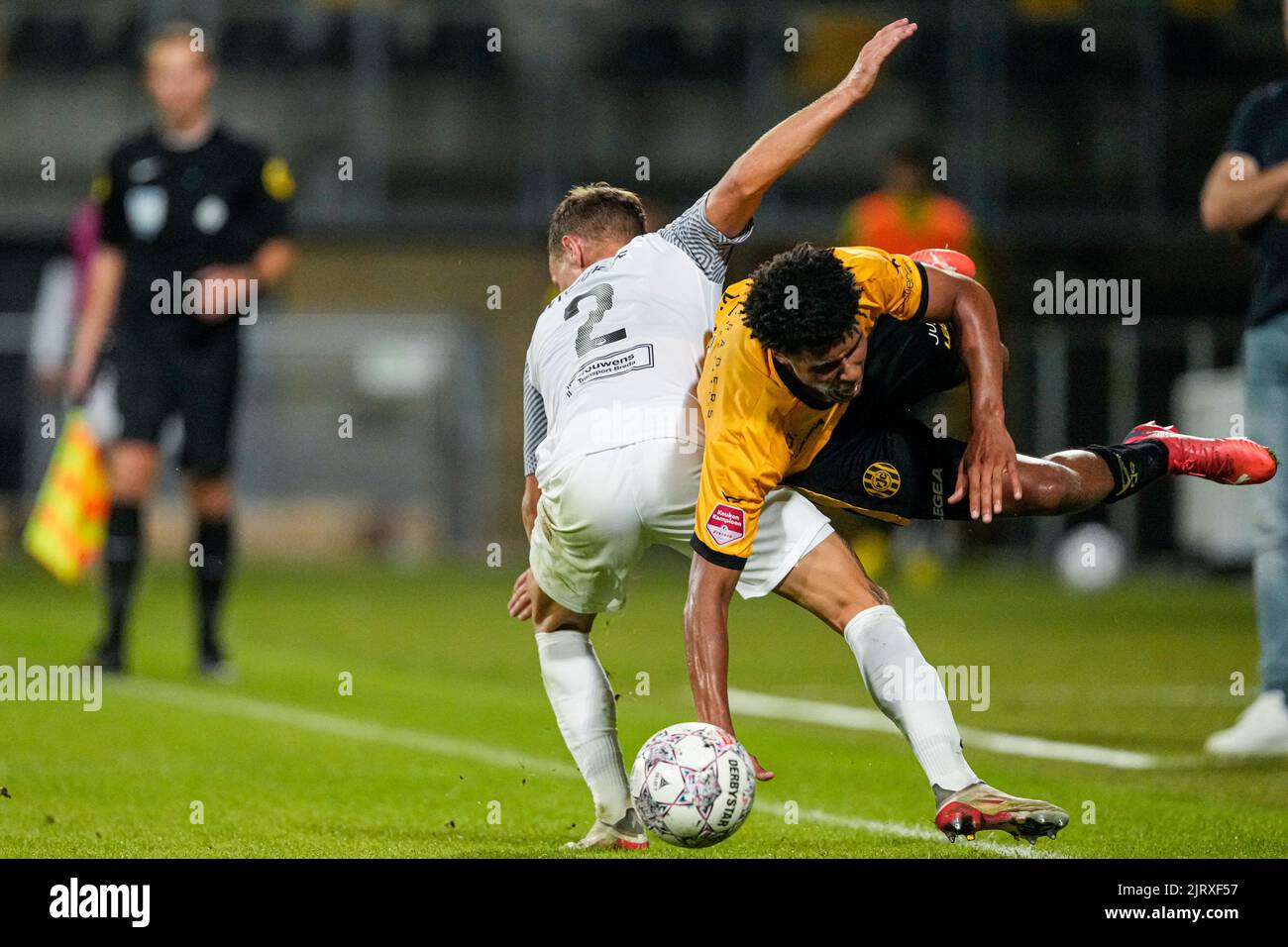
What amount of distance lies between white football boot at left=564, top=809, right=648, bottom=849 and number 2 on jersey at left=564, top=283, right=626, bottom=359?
1213mm

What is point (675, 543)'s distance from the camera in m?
5.52

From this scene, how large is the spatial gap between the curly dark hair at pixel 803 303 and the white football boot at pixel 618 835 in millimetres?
1297

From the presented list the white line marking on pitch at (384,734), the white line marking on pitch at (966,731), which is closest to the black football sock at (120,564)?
the white line marking on pitch at (384,734)

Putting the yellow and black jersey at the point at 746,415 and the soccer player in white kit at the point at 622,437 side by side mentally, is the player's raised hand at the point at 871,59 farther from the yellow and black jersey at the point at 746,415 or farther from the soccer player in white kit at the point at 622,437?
the yellow and black jersey at the point at 746,415

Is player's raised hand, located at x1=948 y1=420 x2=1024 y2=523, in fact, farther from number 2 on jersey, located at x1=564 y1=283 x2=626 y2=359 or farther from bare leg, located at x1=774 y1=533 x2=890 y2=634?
number 2 on jersey, located at x1=564 y1=283 x2=626 y2=359

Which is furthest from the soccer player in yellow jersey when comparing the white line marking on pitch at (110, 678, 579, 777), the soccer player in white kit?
the white line marking on pitch at (110, 678, 579, 777)

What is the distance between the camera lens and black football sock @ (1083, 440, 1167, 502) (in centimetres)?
595

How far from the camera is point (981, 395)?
5363 mm

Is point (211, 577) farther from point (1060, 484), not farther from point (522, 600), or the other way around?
point (1060, 484)

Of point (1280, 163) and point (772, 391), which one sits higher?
point (1280, 163)

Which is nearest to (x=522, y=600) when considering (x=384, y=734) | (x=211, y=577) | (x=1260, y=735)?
(x=384, y=734)
